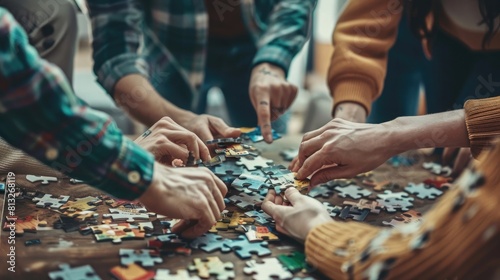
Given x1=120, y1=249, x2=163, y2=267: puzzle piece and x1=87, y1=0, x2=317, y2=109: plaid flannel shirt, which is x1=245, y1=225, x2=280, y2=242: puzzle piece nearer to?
x1=120, y1=249, x2=163, y2=267: puzzle piece

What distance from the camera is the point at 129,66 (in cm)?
194

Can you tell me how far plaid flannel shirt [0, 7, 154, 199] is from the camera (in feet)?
3.31

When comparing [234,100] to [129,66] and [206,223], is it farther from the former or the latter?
[206,223]

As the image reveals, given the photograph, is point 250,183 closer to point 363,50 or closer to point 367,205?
point 367,205

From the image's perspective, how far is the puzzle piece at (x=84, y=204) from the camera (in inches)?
54.1

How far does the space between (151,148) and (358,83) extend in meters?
0.83

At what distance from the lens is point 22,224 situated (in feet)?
4.14

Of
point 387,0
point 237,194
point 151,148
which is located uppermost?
point 387,0

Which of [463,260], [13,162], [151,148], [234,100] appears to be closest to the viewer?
[463,260]

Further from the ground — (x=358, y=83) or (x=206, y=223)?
(x=358, y=83)

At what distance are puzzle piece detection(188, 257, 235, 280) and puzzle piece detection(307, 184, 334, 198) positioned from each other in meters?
0.46

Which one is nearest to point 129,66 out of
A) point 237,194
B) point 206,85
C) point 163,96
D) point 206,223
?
point 163,96

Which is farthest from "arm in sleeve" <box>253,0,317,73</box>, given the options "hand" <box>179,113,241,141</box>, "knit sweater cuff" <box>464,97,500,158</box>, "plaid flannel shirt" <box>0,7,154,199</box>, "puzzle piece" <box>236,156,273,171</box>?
"plaid flannel shirt" <box>0,7,154,199</box>

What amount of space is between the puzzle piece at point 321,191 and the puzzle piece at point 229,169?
0.21 m
